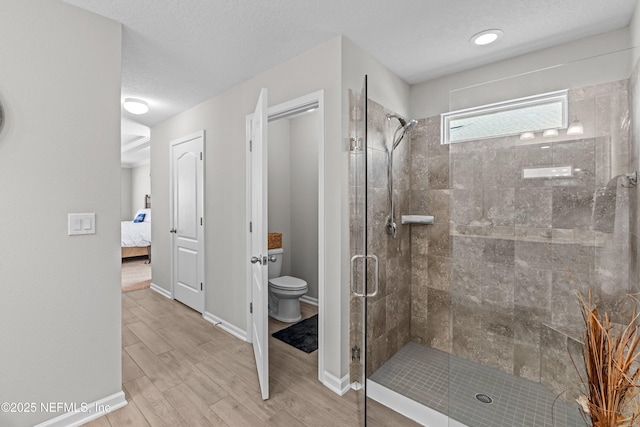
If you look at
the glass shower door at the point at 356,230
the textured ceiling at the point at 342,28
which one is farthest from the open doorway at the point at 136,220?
the glass shower door at the point at 356,230

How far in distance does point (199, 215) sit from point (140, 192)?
6.62 m

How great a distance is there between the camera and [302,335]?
2805 millimetres

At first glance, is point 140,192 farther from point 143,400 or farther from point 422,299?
point 422,299

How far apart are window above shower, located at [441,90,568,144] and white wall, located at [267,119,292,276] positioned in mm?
2374

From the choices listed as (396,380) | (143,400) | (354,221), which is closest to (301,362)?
(396,380)

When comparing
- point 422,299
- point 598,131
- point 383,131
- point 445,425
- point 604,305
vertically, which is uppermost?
point 383,131

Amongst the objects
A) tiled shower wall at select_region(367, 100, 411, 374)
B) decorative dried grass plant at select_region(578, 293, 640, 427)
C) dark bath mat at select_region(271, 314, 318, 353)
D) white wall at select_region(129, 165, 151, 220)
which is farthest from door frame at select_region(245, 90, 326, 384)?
white wall at select_region(129, 165, 151, 220)

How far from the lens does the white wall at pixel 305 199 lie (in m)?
3.75

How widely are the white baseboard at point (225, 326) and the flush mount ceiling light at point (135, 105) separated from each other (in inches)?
94.4

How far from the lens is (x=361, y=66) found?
83.4 inches

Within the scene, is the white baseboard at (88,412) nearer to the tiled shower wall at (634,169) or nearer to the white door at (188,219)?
Result: the white door at (188,219)

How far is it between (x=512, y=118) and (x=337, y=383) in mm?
2098

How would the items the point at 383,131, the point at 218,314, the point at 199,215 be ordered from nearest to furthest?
the point at 383,131, the point at 218,314, the point at 199,215

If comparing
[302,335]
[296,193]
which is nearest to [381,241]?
[302,335]
